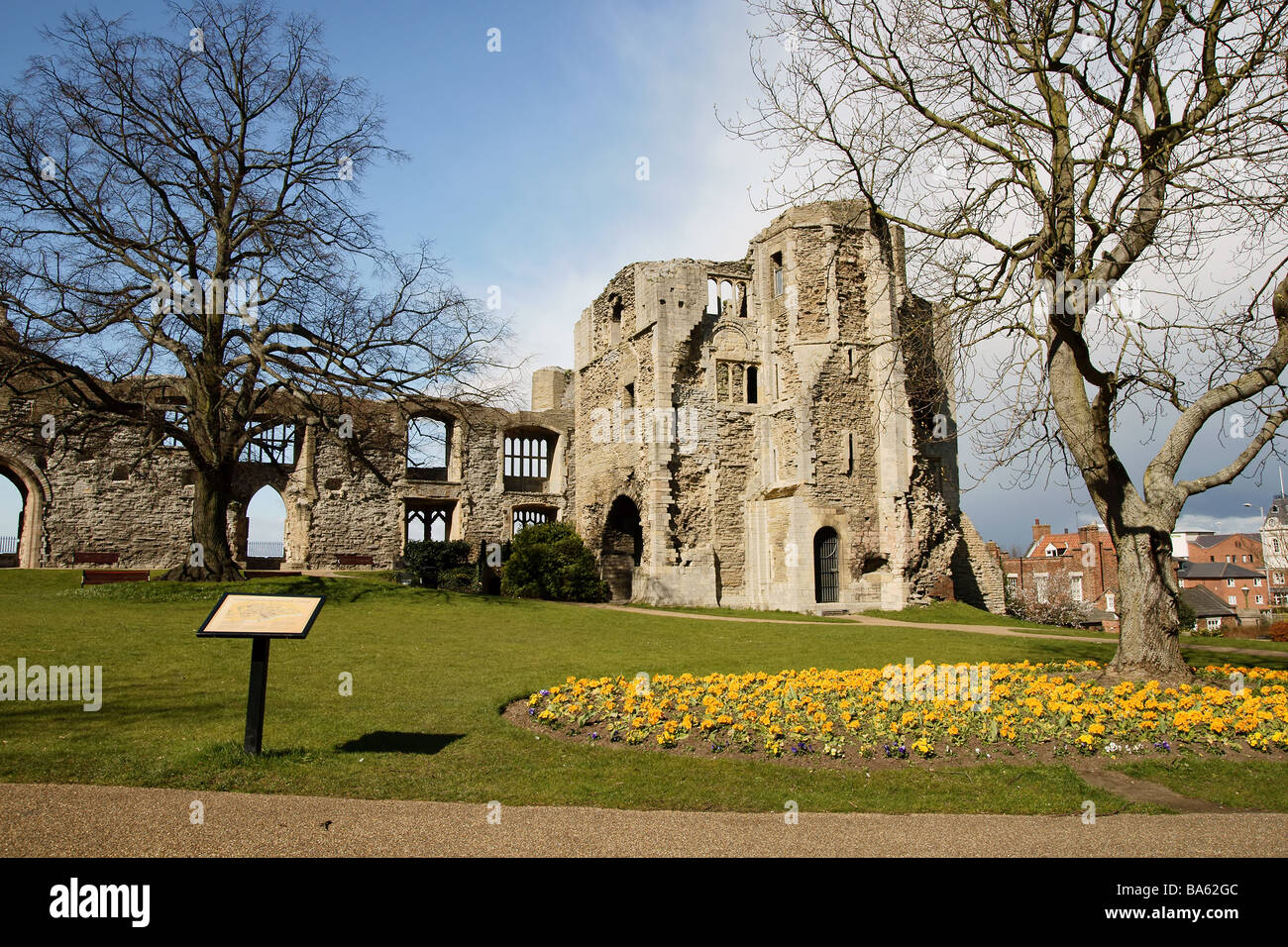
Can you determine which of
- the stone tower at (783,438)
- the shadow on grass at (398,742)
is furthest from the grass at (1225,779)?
the stone tower at (783,438)

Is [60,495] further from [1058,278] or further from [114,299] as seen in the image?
[1058,278]

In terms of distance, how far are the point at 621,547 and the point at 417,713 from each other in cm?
2087

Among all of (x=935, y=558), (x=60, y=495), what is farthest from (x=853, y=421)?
(x=60, y=495)

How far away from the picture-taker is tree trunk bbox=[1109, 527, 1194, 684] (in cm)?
1017

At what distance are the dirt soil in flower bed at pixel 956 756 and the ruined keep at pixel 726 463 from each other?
14660 millimetres

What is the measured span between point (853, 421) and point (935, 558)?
4.74 m

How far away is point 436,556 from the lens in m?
31.0

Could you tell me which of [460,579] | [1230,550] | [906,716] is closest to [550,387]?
[460,579]

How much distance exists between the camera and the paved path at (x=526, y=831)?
4902 mm

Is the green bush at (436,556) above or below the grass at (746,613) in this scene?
above

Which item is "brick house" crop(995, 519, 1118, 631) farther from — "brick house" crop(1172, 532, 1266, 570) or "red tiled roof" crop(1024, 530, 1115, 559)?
"brick house" crop(1172, 532, 1266, 570)

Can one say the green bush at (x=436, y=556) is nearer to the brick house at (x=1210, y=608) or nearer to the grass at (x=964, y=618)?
the grass at (x=964, y=618)

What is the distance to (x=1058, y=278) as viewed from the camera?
9.71 meters

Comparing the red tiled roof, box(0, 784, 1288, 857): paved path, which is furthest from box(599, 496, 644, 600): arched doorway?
the red tiled roof
